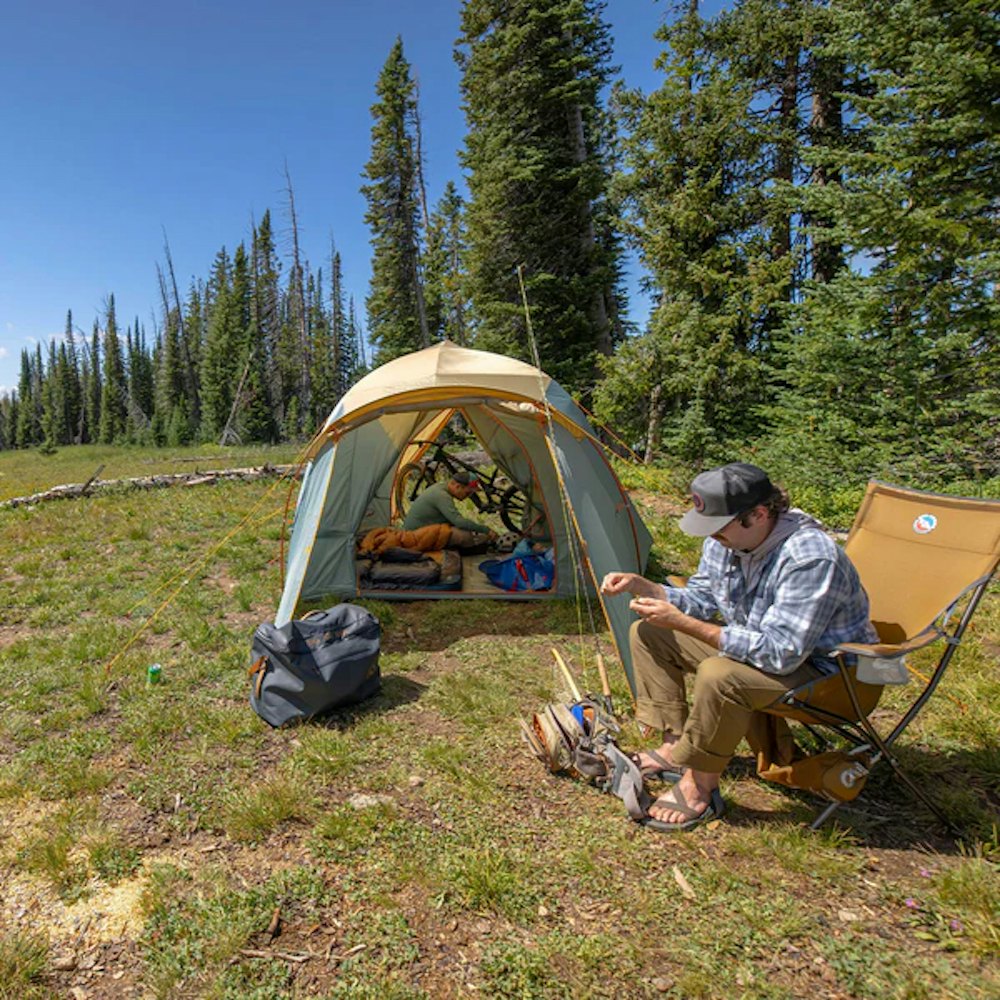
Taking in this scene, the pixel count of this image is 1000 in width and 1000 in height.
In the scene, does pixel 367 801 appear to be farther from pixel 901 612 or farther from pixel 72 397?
pixel 72 397

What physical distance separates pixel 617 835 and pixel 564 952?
2.20ft

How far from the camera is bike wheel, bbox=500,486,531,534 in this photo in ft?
27.2

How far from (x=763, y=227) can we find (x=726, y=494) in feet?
31.3

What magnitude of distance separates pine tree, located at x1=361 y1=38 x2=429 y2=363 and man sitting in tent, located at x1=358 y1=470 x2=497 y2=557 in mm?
16004

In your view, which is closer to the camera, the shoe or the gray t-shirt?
the shoe

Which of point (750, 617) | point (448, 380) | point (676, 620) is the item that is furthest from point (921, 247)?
point (676, 620)

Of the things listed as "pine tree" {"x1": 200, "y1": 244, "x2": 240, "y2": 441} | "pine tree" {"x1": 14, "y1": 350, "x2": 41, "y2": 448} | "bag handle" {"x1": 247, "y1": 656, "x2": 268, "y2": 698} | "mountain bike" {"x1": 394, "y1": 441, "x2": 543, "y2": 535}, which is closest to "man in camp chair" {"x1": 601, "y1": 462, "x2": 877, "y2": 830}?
"bag handle" {"x1": 247, "y1": 656, "x2": 268, "y2": 698}

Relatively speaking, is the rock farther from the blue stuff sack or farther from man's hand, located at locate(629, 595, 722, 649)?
the blue stuff sack

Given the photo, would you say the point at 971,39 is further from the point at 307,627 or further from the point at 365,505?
the point at 307,627

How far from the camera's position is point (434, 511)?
721 cm

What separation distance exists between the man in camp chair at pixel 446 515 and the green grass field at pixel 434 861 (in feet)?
8.72

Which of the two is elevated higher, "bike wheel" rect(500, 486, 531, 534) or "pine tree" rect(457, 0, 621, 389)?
"pine tree" rect(457, 0, 621, 389)

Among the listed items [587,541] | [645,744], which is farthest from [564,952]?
[587,541]

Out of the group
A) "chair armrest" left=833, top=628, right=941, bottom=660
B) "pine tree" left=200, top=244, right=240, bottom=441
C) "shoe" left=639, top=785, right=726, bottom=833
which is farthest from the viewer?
"pine tree" left=200, top=244, right=240, bottom=441
